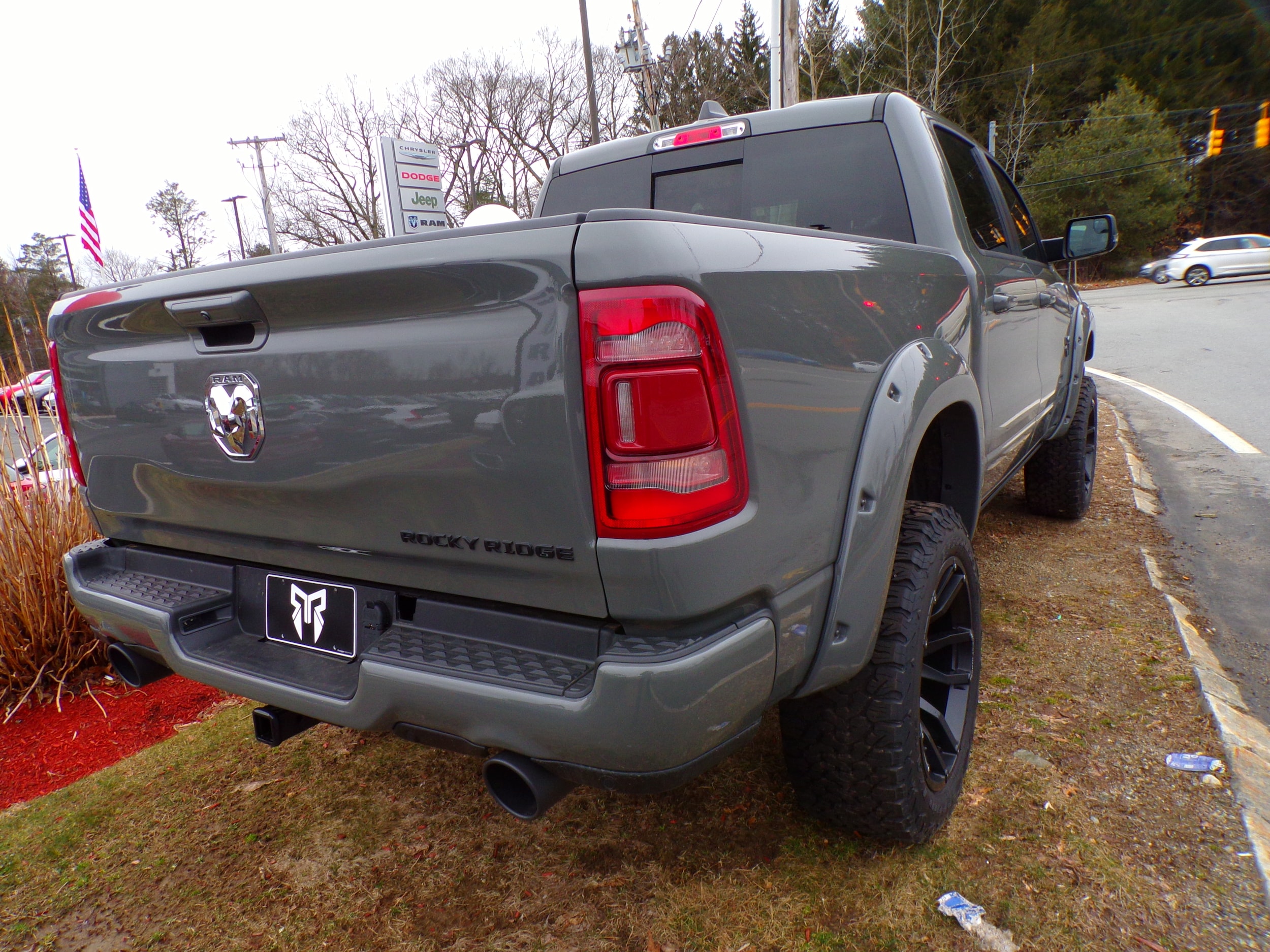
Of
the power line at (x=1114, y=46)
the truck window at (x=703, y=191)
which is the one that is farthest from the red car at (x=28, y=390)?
the power line at (x=1114, y=46)

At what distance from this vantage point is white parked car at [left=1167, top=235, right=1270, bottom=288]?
25703 millimetres

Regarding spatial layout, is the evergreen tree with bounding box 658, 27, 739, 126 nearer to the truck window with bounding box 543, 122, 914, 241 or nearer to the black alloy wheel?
the truck window with bounding box 543, 122, 914, 241

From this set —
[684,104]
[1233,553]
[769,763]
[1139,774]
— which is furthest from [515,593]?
[684,104]

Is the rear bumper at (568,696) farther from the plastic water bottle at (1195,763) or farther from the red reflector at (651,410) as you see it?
the plastic water bottle at (1195,763)

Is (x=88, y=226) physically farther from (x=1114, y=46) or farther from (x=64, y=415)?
(x=1114, y=46)

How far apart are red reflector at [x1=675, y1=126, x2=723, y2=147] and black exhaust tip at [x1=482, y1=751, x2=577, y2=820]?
89.8 inches

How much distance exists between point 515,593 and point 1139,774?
1939 mm

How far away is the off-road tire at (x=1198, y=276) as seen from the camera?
26.6 metres

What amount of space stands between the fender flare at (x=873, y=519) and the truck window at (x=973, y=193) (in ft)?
4.01

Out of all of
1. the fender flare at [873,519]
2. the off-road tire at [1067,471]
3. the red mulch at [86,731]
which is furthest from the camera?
the off-road tire at [1067,471]

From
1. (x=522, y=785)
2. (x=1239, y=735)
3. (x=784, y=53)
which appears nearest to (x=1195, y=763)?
(x=1239, y=735)

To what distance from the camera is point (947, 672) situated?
226 cm

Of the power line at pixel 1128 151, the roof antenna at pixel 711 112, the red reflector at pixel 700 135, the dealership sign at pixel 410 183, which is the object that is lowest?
the red reflector at pixel 700 135

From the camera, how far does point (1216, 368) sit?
10094 mm
